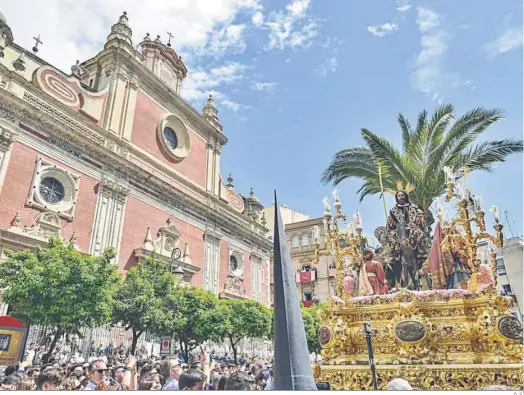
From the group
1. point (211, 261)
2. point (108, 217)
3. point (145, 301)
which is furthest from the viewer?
point (211, 261)

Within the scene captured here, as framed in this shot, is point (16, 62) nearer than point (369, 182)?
No

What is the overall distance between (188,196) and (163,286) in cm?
850

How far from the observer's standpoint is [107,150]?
62.1ft

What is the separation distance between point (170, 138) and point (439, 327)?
2179cm

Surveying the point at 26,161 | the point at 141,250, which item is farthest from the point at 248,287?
the point at 26,161

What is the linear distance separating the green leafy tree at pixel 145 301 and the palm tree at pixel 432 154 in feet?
31.2

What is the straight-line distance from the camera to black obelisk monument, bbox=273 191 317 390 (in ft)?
9.81

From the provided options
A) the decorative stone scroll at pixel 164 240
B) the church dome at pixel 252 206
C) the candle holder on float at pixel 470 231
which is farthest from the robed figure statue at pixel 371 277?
the church dome at pixel 252 206

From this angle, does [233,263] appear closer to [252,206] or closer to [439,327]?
[252,206]

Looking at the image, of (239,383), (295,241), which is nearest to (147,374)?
(239,383)

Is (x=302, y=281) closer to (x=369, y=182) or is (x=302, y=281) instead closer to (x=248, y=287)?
(x=248, y=287)

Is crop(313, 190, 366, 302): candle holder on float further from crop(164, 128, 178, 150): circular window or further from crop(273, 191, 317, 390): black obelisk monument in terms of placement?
crop(164, 128, 178, 150): circular window

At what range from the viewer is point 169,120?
25.2m

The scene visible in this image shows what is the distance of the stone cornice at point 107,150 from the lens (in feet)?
51.5
